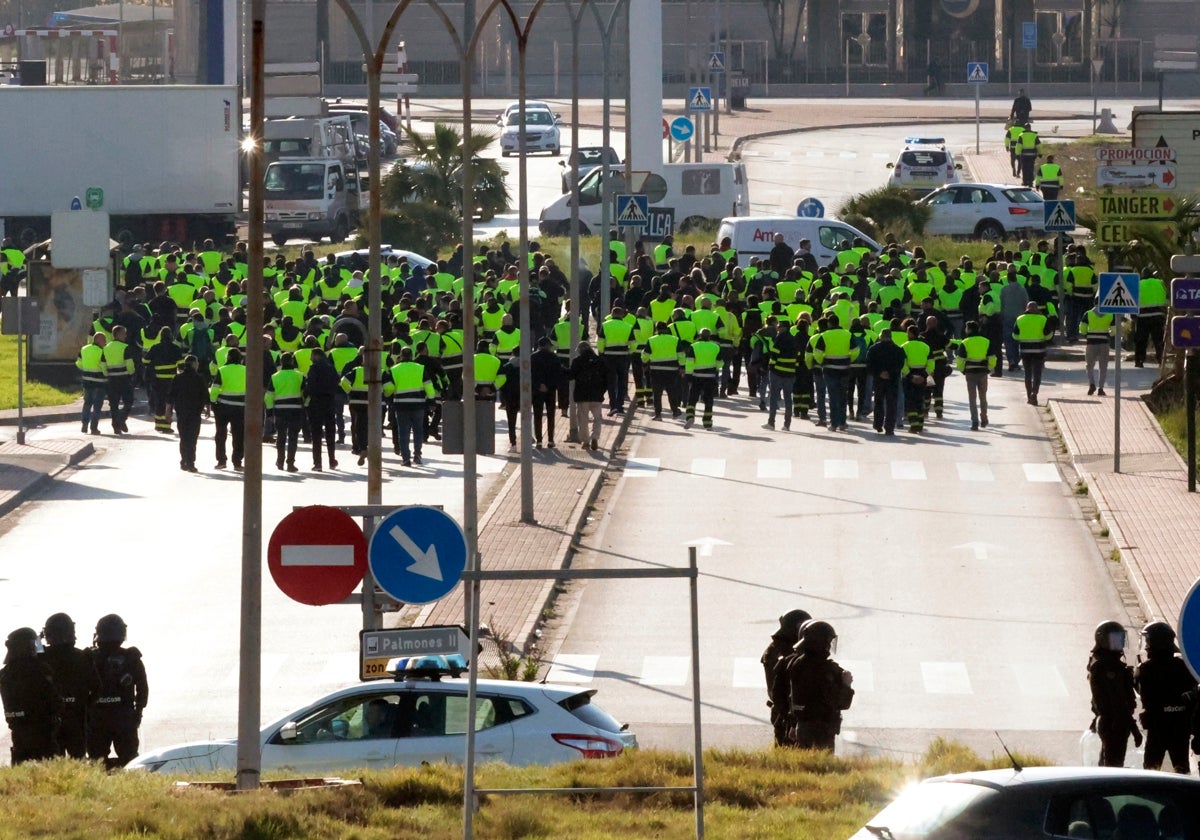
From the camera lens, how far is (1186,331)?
2509cm

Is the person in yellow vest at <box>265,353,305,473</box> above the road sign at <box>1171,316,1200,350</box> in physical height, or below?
below

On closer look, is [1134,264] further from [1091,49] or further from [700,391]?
[1091,49]

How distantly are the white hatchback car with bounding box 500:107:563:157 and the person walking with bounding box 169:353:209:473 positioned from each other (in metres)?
41.4

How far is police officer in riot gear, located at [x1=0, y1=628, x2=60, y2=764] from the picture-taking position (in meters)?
14.3

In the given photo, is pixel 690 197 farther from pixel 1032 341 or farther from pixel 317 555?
pixel 317 555

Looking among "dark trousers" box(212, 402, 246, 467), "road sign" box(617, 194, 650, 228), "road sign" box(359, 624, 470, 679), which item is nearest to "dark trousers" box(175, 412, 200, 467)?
"dark trousers" box(212, 402, 246, 467)

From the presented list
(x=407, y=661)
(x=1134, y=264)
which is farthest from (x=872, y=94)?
(x=407, y=661)

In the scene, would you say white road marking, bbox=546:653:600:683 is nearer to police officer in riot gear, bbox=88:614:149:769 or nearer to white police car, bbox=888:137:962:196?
police officer in riot gear, bbox=88:614:149:769

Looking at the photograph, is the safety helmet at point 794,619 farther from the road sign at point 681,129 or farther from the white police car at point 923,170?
the white police car at point 923,170

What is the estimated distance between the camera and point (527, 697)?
1396 centimetres

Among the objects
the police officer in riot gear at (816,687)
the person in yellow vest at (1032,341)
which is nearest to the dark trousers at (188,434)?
the person in yellow vest at (1032,341)

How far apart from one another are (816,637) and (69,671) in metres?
5.03

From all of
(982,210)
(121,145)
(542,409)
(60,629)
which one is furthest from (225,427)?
(982,210)

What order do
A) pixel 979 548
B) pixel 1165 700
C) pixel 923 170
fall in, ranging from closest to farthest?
pixel 1165 700, pixel 979 548, pixel 923 170
